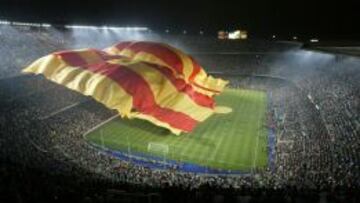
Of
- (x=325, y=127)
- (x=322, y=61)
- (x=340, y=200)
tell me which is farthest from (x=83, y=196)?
(x=322, y=61)

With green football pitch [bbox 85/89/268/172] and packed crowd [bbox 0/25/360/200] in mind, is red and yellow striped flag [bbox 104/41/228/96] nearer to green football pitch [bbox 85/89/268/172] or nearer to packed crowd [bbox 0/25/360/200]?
green football pitch [bbox 85/89/268/172]

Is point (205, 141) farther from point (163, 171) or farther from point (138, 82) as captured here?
point (163, 171)

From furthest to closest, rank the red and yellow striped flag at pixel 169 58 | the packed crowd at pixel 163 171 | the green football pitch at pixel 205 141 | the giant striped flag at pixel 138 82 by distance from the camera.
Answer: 1. the red and yellow striped flag at pixel 169 58
2. the green football pitch at pixel 205 141
3. the giant striped flag at pixel 138 82
4. the packed crowd at pixel 163 171

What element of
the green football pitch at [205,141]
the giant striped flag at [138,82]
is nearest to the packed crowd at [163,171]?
the green football pitch at [205,141]

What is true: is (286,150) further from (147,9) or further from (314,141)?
(147,9)

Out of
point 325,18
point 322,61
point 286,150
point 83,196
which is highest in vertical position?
point 325,18

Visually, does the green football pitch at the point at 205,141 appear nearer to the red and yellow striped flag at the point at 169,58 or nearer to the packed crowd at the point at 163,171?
the packed crowd at the point at 163,171

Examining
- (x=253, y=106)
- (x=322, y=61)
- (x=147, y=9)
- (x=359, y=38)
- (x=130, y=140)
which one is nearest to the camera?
(x=130, y=140)
